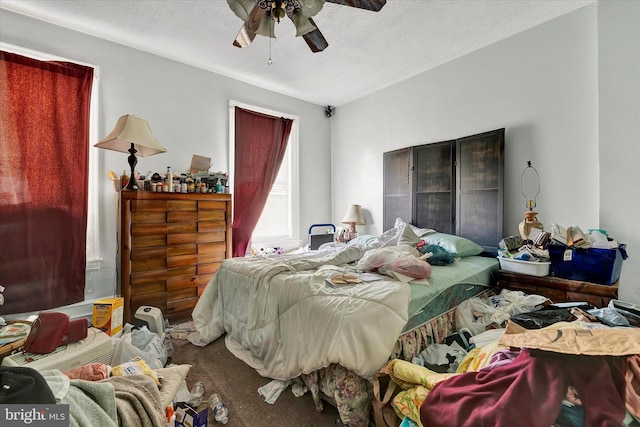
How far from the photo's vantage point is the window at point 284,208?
4094 millimetres

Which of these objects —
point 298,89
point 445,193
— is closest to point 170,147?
point 298,89

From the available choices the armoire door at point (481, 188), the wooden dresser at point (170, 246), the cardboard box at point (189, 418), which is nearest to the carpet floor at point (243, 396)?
the cardboard box at point (189, 418)

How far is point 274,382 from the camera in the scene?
1673 millimetres

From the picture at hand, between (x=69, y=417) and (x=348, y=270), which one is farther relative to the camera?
(x=348, y=270)

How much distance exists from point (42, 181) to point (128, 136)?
0.93 m

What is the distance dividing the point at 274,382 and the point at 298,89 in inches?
145

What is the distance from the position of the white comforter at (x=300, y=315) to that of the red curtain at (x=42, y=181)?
1.46 m

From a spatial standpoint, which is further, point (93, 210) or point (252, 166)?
point (252, 166)

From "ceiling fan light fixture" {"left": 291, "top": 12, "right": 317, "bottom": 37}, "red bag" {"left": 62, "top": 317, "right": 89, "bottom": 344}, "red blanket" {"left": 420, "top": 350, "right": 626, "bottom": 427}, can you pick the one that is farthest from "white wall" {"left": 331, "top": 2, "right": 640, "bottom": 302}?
"red bag" {"left": 62, "top": 317, "right": 89, "bottom": 344}

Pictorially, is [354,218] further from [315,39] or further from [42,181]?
[42,181]

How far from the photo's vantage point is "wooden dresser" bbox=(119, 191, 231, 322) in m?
2.44

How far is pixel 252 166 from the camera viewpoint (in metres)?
3.83

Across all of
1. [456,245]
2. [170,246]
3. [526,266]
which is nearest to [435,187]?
[456,245]

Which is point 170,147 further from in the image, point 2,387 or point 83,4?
point 2,387
